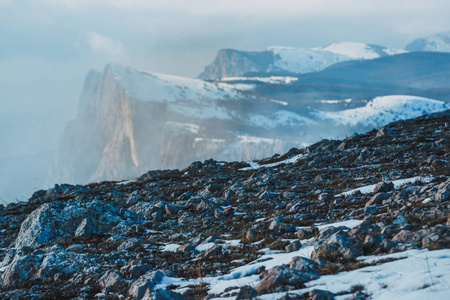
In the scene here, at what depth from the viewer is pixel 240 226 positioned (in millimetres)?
14492

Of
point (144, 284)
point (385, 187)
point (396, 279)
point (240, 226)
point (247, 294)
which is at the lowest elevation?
point (240, 226)

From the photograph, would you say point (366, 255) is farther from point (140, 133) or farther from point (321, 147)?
point (140, 133)

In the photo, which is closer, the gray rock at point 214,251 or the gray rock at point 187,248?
the gray rock at point 214,251

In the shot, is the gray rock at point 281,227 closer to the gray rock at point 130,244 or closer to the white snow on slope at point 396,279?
the white snow on slope at point 396,279

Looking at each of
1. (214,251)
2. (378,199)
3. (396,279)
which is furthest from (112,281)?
(378,199)

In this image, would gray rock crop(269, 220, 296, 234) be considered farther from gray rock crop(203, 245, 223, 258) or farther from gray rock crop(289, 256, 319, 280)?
gray rock crop(289, 256, 319, 280)

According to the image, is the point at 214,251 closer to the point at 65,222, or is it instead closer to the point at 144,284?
the point at 144,284

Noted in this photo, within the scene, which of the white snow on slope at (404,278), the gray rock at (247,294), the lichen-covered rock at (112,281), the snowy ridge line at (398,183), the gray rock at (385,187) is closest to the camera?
the white snow on slope at (404,278)

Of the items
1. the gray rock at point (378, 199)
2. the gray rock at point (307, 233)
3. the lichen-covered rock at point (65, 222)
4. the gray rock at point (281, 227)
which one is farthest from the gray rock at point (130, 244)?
the gray rock at point (378, 199)

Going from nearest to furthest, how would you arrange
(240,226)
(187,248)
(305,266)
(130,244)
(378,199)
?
(305,266)
(187,248)
(378,199)
(130,244)
(240,226)

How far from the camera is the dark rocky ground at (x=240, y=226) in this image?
8578 mm

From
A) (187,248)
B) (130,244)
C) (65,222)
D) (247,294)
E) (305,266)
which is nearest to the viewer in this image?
(247,294)

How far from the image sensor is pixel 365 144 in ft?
88.0

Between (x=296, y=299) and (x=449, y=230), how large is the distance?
3592mm
